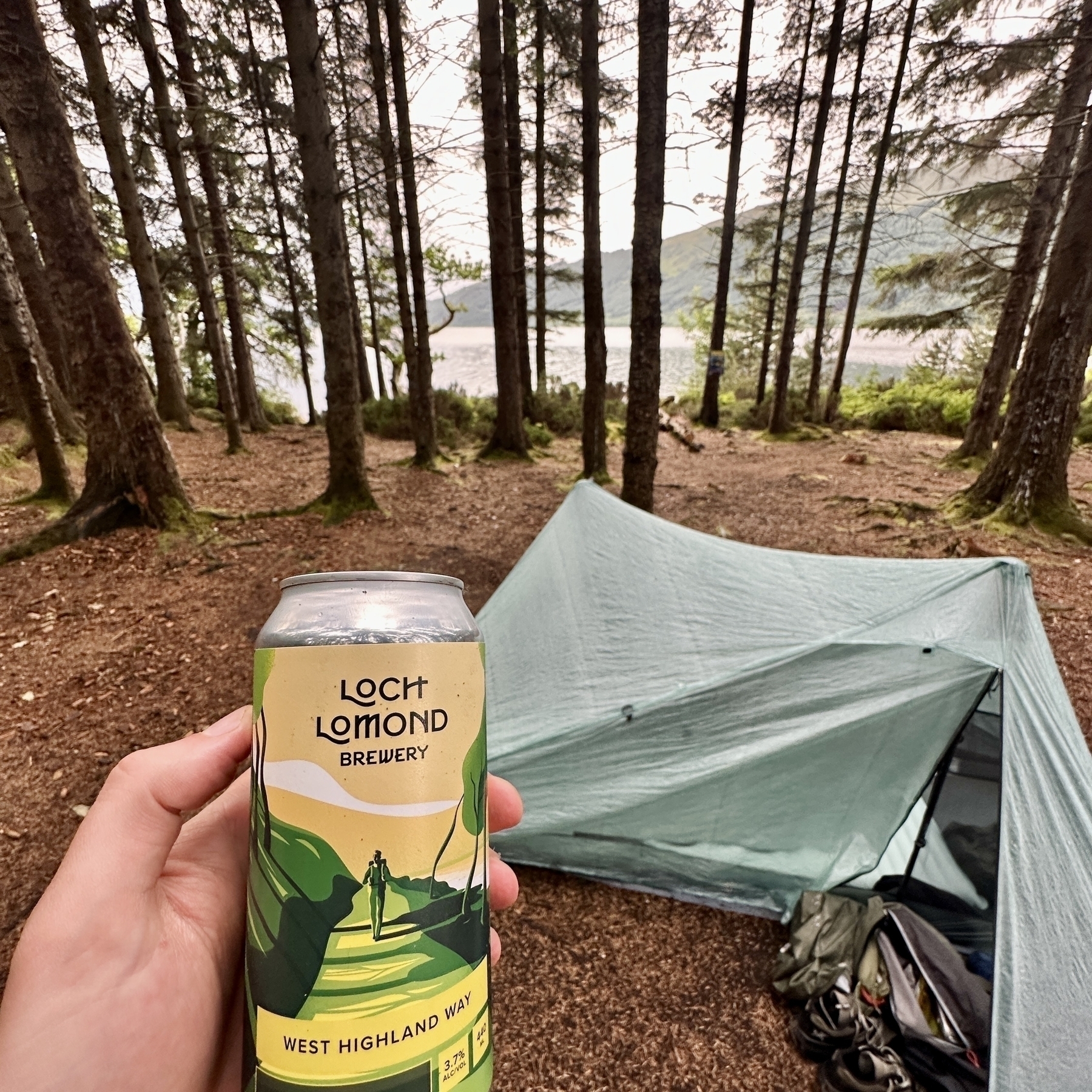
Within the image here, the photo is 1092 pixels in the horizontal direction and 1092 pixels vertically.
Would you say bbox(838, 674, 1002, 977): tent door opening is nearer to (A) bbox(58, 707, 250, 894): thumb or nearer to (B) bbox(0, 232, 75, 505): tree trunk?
(A) bbox(58, 707, 250, 894): thumb

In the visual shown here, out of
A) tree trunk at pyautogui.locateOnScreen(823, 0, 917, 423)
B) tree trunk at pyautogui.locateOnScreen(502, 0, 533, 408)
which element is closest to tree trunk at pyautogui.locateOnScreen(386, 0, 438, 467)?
tree trunk at pyautogui.locateOnScreen(502, 0, 533, 408)

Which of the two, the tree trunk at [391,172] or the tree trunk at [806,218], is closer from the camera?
the tree trunk at [391,172]

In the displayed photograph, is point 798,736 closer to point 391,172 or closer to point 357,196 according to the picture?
point 391,172

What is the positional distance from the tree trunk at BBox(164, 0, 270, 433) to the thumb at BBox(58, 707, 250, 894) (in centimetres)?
598

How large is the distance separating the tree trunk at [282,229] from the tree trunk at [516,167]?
3.30 m

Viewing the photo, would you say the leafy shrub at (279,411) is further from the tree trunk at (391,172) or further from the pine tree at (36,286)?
the tree trunk at (391,172)

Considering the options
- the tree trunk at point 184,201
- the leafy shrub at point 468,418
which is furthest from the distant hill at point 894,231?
the tree trunk at point 184,201

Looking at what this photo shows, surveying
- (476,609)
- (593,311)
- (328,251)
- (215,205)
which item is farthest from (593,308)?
(215,205)

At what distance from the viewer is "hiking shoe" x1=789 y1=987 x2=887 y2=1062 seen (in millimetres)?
1952

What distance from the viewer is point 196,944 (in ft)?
3.62

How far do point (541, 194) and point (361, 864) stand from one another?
1318 cm

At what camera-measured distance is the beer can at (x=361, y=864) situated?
Answer: 867 millimetres

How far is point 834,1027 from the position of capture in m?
2.00

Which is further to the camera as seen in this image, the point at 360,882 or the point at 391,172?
the point at 391,172
